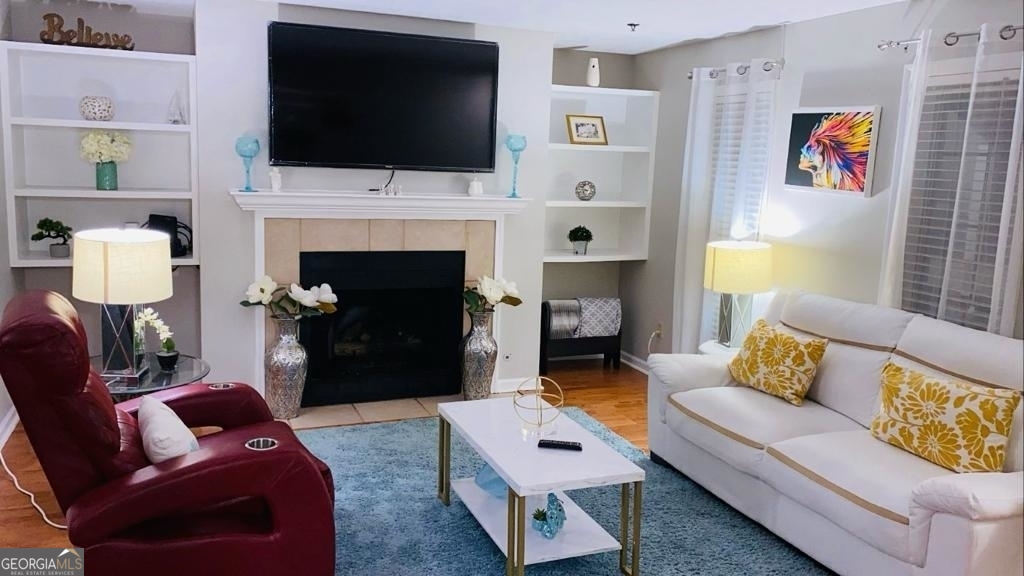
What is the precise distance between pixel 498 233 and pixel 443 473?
1.85m

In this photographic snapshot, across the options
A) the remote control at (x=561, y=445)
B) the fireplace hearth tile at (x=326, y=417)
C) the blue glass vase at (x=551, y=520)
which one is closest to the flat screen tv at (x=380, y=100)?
the fireplace hearth tile at (x=326, y=417)

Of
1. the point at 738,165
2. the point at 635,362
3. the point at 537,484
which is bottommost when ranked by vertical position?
the point at 635,362

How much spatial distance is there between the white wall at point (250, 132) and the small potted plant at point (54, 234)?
692 millimetres

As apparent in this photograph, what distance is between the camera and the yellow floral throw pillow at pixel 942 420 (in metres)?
2.41

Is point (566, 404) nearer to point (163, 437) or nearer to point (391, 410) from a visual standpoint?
point (391, 410)

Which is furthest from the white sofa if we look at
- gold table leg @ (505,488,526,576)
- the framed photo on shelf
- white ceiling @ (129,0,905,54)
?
the framed photo on shelf

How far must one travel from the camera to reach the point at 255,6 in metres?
4.41

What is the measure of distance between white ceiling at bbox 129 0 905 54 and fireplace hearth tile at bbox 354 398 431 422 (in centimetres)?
220

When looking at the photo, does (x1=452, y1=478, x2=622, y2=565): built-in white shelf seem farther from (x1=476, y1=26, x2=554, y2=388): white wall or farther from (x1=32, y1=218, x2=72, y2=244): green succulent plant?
(x1=32, y1=218, x2=72, y2=244): green succulent plant

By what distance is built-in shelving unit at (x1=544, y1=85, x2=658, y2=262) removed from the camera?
5.79 meters

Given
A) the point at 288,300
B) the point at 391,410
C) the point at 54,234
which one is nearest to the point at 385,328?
the point at 391,410

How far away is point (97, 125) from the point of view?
4277 millimetres

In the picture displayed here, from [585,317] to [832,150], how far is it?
2.14 meters

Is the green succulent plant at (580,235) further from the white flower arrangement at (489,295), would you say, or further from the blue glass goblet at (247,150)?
the blue glass goblet at (247,150)
